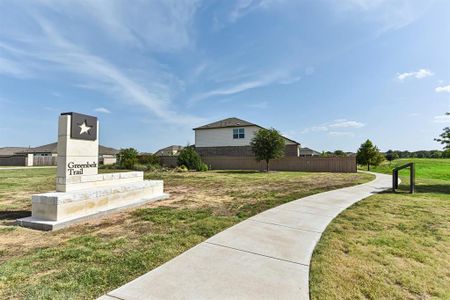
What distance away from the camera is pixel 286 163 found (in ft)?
95.0

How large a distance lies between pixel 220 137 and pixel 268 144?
32.7 ft

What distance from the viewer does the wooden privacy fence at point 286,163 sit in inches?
1034

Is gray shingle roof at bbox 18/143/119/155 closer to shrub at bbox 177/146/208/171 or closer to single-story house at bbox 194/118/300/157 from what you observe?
single-story house at bbox 194/118/300/157

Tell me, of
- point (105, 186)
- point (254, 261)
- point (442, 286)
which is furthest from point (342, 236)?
point (105, 186)

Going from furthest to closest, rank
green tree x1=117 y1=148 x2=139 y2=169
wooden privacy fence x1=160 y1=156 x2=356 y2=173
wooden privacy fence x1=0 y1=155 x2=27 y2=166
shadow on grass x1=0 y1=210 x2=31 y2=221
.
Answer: wooden privacy fence x1=0 y1=155 x2=27 y2=166
green tree x1=117 y1=148 x2=139 y2=169
wooden privacy fence x1=160 y1=156 x2=356 y2=173
shadow on grass x1=0 y1=210 x2=31 y2=221

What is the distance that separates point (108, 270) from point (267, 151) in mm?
22856

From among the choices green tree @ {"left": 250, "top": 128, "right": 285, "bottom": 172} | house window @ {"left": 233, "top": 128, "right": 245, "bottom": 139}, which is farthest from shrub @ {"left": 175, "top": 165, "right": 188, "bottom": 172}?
house window @ {"left": 233, "top": 128, "right": 245, "bottom": 139}

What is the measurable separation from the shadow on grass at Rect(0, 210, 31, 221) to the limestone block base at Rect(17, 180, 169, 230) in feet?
2.70

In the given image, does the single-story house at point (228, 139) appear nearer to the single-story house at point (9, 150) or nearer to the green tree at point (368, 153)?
the green tree at point (368, 153)

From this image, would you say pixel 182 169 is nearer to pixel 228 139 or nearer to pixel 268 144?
pixel 268 144

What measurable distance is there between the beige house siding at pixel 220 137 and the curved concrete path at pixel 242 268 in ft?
88.8

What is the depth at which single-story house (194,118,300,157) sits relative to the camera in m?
32.3

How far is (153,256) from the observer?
3.72 m

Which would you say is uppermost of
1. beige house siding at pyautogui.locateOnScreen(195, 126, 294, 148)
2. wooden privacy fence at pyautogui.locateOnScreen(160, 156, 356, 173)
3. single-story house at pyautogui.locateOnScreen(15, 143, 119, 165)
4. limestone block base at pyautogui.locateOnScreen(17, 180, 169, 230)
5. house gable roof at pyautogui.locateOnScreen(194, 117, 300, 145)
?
house gable roof at pyautogui.locateOnScreen(194, 117, 300, 145)
